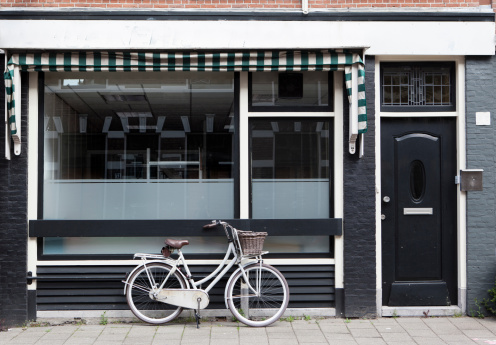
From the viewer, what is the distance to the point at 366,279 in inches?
286

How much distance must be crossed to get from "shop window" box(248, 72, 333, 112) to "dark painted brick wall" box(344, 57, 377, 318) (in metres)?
0.41

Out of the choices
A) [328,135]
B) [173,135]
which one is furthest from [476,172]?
[173,135]

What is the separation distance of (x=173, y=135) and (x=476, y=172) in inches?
144

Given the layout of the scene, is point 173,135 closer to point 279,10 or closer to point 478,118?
point 279,10

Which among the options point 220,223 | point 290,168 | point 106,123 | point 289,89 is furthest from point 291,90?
point 106,123

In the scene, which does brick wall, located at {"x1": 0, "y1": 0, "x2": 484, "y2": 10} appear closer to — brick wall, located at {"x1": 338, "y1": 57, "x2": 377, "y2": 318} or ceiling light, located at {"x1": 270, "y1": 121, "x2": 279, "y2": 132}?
brick wall, located at {"x1": 338, "y1": 57, "x2": 377, "y2": 318}

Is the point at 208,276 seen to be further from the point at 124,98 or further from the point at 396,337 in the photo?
the point at 124,98

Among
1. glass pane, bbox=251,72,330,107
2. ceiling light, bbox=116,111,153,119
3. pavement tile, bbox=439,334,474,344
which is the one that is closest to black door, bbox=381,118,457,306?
glass pane, bbox=251,72,330,107

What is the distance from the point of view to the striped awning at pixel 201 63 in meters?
7.01

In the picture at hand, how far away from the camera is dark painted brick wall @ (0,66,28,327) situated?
7.09 m

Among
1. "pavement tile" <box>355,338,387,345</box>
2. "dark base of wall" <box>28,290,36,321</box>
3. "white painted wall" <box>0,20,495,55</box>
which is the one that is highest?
"white painted wall" <box>0,20,495,55</box>

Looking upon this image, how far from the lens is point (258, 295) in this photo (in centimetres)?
693

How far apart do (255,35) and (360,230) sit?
8.47ft

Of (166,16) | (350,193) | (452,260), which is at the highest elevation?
(166,16)
